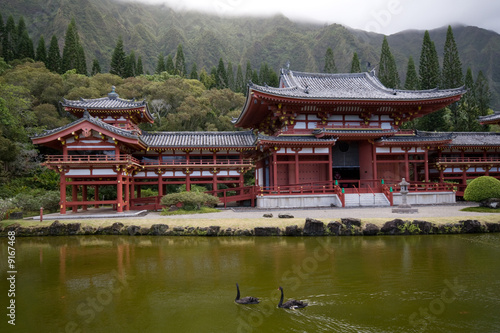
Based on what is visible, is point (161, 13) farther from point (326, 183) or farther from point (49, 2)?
point (326, 183)

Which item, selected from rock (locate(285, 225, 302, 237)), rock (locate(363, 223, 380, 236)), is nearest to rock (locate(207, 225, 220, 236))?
rock (locate(285, 225, 302, 237))

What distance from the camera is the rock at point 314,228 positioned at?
14062 millimetres

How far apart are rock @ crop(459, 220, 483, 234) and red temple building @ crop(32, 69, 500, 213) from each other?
26.2 ft

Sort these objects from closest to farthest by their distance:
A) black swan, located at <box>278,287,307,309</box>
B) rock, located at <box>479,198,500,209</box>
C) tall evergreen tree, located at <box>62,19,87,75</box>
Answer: black swan, located at <box>278,287,307,309</box> < rock, located at <box>479,198,500,209</box> < tall evergreen tree, located at <box>62,19,87,75</box>

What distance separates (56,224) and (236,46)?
12469cm

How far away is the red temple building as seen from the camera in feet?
69.5

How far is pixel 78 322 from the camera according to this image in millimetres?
6074

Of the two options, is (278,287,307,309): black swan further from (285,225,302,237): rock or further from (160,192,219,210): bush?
→ (160,192,219,210): bush

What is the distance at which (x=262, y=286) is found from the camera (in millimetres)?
7816

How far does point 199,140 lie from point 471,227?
1889cm

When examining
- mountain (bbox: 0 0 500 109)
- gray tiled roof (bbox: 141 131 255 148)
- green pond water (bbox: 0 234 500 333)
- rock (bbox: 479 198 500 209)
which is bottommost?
green pond water (bbox: 0 234 500 333)

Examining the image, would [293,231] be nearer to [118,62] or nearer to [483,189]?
[483,189]

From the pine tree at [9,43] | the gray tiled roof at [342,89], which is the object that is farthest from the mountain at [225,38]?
the gray tiled roof at [342,89]

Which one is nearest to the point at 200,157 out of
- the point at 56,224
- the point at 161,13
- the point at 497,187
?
the point at 56,224
